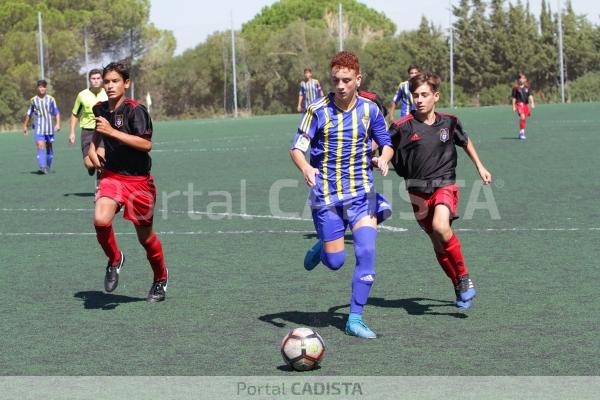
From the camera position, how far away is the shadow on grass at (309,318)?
7571 millimetres

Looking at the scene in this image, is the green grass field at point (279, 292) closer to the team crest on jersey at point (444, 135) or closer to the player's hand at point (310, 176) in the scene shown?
the player's hand at point (310, 176)

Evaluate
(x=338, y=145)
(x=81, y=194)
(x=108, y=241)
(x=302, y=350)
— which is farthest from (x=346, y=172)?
(x=81, y=194)

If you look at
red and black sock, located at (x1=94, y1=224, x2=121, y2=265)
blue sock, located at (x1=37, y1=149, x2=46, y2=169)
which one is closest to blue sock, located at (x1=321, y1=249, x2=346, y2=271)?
red and black sock, located at (x1=94, y1=224, x2=121, y2=265)

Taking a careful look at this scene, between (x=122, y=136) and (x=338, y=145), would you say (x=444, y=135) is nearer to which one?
(x=338, y=145)

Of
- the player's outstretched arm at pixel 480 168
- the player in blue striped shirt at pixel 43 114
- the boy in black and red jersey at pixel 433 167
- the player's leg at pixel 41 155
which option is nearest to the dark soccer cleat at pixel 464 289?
the boy in black and red jersey at pixel 433 167

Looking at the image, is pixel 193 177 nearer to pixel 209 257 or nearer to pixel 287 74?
pixel 209 257

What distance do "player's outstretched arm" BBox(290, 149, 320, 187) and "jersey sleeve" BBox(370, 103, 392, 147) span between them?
1.59ft

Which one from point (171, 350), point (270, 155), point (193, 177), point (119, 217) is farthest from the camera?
point (270, 155)

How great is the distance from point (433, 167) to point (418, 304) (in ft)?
3.31

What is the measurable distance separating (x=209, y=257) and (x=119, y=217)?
12.7 ft

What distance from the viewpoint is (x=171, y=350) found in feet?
22.4

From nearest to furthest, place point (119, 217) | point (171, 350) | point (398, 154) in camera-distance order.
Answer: point (171, 350)
point (398, 154)
point (119, 217)

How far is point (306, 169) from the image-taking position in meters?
6.94
